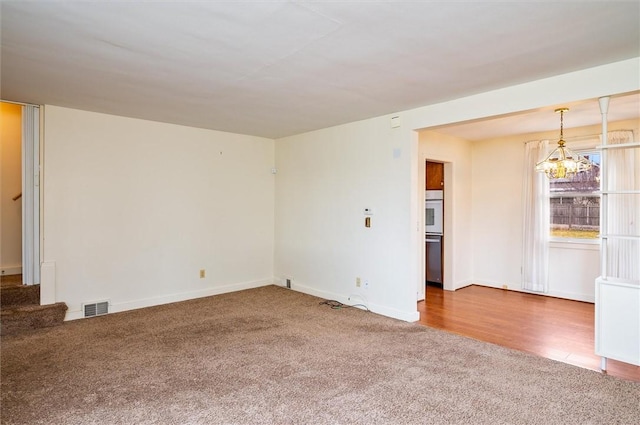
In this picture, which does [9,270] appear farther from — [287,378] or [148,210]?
[287,378]

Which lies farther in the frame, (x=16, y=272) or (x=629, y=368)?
(x=16, y=272)

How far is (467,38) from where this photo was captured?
244cm

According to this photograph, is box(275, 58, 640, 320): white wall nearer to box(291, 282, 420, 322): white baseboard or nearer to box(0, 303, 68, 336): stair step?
box(291, 282, 420, 322): white baseboard

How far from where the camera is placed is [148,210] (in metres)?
4.86

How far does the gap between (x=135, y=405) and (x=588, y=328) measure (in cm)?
448

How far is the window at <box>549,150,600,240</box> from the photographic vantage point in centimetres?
529

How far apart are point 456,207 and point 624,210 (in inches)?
84.7

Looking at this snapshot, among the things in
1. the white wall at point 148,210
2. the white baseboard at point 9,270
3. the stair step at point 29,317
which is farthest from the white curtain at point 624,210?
the white baseboard at point 9,270

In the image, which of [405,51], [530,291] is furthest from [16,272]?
[530,291]

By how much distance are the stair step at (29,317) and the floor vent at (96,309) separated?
250 millimetres

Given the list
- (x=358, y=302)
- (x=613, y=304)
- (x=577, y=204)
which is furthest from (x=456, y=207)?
(x=613, y=304)

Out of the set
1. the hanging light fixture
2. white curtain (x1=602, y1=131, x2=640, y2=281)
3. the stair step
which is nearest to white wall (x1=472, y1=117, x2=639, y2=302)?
white curtain (x1=602, y1=131, x2=640, y2=281)

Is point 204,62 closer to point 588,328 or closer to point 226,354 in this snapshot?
point 226,354

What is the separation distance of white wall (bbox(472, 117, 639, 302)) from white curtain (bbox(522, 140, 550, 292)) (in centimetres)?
14
